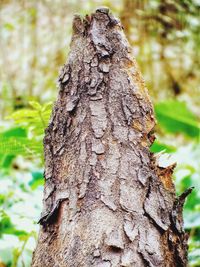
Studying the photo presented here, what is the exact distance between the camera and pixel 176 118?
3426 mm

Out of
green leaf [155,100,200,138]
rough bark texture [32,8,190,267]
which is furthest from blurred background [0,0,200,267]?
rough bark texture [32,8,190,267]

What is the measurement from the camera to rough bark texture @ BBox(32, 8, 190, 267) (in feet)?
2.89

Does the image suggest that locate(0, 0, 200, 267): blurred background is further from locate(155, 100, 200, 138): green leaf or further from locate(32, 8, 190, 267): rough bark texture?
locate(32, 8, 190, 267): rough bark texture

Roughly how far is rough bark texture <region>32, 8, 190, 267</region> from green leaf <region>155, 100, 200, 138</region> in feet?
7.77

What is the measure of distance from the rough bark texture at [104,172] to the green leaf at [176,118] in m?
2.37

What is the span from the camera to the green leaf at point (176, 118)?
3.38 meters

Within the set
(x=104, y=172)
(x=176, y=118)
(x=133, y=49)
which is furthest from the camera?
(x=133, y=49)

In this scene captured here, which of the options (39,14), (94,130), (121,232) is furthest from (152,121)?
(39,14)

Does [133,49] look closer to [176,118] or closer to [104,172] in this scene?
[176,118]

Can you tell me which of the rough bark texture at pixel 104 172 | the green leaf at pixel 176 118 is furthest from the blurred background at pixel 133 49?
the rough bark texture at pixel 104 172

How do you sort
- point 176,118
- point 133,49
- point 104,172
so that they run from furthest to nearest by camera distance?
1. point 133,49
2. point 176,118
3. point 104,172

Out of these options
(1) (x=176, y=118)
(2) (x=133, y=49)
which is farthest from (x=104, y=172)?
(2) (x=133, y=49)

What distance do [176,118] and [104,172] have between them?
2557 mm

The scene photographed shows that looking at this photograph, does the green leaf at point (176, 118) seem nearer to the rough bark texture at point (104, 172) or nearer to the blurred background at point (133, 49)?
the blurred background at point (133, 49)
